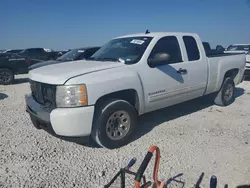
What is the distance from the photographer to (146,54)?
423cm

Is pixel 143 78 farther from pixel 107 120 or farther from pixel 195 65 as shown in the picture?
pixel 195 65

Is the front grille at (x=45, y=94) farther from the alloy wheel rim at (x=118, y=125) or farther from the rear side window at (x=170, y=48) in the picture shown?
the rear side window at (x=170, y=48)

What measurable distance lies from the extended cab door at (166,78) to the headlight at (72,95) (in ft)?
3.80

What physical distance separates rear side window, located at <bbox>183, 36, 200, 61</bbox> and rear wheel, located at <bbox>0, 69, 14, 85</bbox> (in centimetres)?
916

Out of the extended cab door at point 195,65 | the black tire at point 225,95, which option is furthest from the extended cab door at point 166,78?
the black tire at point 225,95

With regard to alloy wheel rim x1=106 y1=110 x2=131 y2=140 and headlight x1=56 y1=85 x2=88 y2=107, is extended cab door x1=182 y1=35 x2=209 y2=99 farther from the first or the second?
headlight x1=56 y1=85 x2=88 y2=107

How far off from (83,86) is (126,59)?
1181mm

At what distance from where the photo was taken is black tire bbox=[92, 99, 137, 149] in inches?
140

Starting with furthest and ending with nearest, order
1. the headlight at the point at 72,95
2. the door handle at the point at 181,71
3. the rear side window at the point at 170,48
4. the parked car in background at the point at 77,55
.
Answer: the parked car in background at the point at 77,55 → the door handle at the point at 181,71 → the rear side window at the point at 170,48 → the headlight at the point at 72,95

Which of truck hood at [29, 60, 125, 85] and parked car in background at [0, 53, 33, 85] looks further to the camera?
parked car in background at [0, 53, 33, 85]

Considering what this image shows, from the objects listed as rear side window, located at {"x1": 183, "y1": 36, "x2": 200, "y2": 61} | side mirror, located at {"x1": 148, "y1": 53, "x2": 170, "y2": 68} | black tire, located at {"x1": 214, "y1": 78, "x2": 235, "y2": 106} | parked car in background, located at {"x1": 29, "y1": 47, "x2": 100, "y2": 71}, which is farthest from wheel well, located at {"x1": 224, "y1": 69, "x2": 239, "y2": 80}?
parked car in background, located at {"x1": 29, "y1": 47, "x2": 100, "y2": 71}

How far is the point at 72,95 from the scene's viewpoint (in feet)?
10.9

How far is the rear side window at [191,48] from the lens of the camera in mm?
5055

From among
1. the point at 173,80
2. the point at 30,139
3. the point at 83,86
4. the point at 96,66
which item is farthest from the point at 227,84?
the point at 30,139
